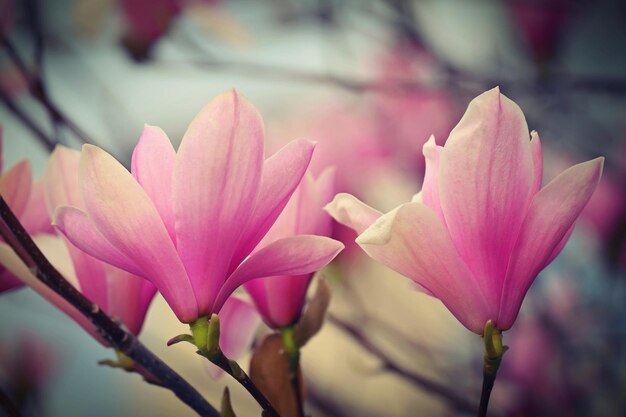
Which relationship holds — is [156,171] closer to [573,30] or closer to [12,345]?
[12,345]

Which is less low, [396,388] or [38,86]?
[38,86]

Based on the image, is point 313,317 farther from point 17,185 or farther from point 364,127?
point 364,127

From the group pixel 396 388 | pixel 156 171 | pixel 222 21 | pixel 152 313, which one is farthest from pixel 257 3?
pixel 156 171

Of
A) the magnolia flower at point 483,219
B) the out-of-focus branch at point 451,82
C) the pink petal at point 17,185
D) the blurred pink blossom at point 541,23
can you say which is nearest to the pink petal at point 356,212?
the magnolia flower at point 483,219

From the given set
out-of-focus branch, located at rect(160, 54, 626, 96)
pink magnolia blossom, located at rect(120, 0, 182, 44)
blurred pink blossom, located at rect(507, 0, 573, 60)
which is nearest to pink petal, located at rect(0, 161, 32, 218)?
out-of-focus branch, located at rect(160, 54, 626, 96)

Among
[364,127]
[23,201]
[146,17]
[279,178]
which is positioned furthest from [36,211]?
[364,127]

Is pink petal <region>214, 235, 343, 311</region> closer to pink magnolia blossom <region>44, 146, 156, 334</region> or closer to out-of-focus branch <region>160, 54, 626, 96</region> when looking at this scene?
pink magnolia blossom <region>44, 146, 156, 334</region>
